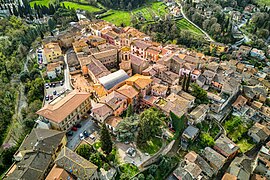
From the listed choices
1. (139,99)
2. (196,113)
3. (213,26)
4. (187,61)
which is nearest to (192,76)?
(187,61)

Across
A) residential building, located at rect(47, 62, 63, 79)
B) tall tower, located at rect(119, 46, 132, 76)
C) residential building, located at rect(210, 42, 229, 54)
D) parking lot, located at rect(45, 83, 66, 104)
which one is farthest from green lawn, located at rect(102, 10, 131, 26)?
parking lot, located at rect(45, 83, 66, 104)

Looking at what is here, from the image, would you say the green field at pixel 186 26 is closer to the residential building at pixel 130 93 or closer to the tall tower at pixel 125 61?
the tall tower at pixel 125 61

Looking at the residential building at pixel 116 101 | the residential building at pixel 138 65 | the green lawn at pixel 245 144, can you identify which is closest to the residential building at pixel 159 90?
the residential building at pixel 116 101

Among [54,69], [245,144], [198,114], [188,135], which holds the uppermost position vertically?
[54,69]

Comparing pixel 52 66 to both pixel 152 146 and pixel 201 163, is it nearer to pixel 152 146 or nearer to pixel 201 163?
pixel 152 146

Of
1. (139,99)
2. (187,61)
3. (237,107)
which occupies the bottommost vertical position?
(237,107)

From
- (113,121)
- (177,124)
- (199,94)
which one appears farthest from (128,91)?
(199,94)

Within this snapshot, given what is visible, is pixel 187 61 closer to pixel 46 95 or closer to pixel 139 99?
pixel 139 99
